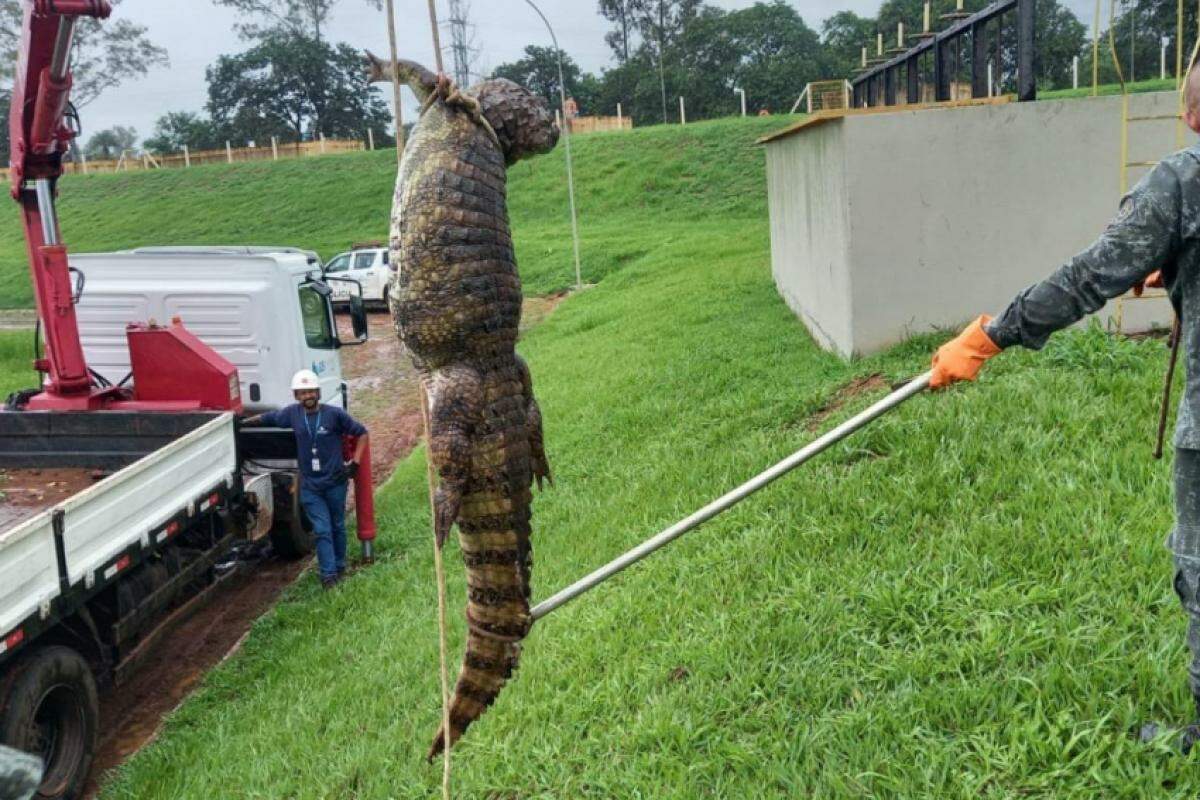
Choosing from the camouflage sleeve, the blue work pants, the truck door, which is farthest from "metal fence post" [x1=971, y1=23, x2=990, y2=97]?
the camouflage sleeve

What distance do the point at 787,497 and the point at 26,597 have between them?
3.39 m

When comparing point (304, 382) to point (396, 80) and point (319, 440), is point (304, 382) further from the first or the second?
point (396, 80)

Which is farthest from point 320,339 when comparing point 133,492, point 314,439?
point 133,492

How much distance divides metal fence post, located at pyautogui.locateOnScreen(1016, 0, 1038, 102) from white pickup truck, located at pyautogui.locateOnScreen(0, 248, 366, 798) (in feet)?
17.9

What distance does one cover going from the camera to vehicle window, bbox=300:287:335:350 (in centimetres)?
780

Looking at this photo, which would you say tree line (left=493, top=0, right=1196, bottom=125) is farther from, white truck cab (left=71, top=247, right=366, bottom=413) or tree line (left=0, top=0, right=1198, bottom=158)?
white truck cab (left=71, top=247, right=366, bottom=413)

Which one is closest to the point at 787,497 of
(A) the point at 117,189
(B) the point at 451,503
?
(B) the point at 451,503

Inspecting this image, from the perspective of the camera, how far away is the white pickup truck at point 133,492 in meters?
4.34

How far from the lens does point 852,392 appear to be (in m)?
6.68

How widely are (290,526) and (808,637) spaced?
492 centimetres

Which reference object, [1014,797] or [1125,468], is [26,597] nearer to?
[1014,797]

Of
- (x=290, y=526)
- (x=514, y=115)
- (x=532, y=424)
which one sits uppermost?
(x=514, y=115)

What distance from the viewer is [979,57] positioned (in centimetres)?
873

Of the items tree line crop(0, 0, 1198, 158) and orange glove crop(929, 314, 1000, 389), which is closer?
orange glove crop(929, 314, 1000, 389)
